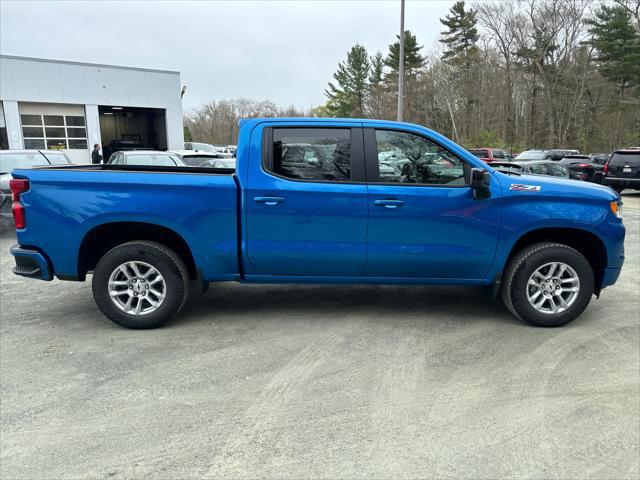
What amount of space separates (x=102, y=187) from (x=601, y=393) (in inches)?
175

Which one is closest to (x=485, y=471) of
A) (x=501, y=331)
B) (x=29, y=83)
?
(x=501, y=331)

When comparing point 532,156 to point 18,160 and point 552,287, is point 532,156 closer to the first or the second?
point 552,287

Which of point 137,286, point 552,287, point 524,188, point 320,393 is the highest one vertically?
point 524,188

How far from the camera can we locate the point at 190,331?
15.4ft

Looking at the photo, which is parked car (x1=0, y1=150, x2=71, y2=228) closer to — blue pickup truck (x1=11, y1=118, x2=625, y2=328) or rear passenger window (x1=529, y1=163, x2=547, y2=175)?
blue pickup truck (x1=11, y1=118, x2=625, y2=328)

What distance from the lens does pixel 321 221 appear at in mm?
4586

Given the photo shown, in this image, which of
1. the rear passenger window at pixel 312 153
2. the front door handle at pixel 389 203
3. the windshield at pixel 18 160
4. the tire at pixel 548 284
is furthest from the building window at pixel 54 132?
the tire at pixel 548 284

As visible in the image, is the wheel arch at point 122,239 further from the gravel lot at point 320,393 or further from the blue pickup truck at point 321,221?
the gravel lot at point 320,393

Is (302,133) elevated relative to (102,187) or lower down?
elevated

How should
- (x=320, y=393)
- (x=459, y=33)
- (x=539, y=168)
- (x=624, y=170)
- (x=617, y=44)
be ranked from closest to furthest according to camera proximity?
(x=320, y=393), (x=539, y=168), (x=624, y=170), (x=617, y=44), (x=459, y=33)

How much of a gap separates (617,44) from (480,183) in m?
43.0

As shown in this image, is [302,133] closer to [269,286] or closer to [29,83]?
[269,286]

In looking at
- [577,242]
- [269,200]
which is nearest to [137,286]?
[269,200]

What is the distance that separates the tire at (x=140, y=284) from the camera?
4613 mm
